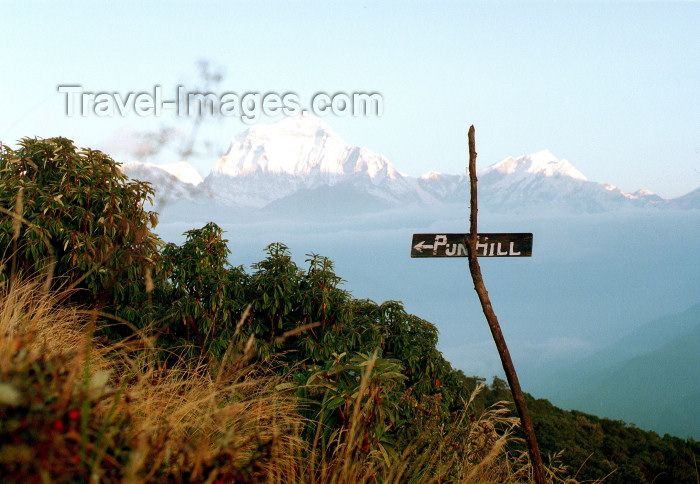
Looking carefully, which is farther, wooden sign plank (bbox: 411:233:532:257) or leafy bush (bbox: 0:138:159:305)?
leafy bush (bbox: 0:138:159:305)

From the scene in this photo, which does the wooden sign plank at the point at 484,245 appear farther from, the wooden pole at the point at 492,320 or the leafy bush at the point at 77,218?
the leafy bush at the point at 77,218

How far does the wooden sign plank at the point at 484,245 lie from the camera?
4.75 m

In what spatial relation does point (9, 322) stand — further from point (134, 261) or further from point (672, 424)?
point (672, 424)

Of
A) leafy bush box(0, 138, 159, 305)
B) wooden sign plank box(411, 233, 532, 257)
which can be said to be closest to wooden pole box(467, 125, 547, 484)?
wooden sign plank box(411, 233, 532, 257)

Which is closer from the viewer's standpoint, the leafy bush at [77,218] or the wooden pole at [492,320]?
the wooden pole at [492,320]

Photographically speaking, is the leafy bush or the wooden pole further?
the leafy bush

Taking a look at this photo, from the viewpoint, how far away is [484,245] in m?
4.86

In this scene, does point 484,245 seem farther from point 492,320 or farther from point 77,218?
point 77,218

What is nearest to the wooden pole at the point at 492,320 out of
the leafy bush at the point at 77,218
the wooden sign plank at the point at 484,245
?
the wooden sign plank at the point at 484,245

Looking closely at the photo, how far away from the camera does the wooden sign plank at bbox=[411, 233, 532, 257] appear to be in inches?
187

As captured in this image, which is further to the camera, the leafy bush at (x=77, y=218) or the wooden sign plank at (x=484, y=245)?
the leafy bush at (x=77, y=218)

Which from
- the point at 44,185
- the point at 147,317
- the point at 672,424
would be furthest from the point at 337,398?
the point at 672,424

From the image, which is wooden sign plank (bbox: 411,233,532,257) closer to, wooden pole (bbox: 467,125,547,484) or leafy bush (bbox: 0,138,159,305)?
wooden pole (bbox: 467,125,547,484)

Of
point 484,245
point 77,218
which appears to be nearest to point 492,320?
point 484,245
